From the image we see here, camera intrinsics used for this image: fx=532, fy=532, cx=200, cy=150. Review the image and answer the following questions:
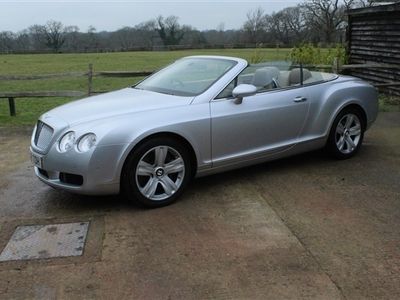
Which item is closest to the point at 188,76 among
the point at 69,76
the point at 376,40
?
the point at 69,76

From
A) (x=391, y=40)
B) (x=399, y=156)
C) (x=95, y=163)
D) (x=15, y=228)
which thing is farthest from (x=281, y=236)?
(x=391, y=40)

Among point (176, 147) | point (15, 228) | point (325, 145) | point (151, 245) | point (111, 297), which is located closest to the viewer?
point (111, 297)

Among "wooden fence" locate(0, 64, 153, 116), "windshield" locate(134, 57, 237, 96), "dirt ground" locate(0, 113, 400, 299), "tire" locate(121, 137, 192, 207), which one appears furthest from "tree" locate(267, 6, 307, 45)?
"tire" locate(121, 137, 192, 207)

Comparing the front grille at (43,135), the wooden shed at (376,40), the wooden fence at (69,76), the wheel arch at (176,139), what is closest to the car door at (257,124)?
the wheel arch at (176,139)

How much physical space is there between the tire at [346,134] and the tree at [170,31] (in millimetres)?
93661

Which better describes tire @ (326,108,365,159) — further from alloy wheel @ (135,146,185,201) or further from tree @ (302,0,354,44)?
tree @ (302,0,354,44)

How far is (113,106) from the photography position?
5336 mm

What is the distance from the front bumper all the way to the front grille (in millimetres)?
154

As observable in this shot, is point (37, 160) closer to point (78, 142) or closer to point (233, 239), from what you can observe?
point (78, 142)

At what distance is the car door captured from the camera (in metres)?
5.47

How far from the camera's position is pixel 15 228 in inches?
184

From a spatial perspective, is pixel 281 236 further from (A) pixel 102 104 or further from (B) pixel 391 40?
(B) pixel 391 40

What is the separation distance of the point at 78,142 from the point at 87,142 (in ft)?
0.29

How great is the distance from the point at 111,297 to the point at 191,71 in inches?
130
